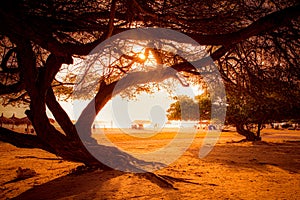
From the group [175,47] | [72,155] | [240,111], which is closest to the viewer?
[72,155]

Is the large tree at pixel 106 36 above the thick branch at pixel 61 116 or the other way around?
above

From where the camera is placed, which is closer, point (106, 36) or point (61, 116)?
point (106, 36)

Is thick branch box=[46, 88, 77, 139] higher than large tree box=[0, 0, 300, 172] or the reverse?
the reverse

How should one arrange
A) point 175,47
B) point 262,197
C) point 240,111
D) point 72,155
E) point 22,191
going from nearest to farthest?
point 262,197, point 22,191, point 72,155, point 175,47, point 240,111

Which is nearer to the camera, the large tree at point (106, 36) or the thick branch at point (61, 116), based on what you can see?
the large tree at point (106, 36)

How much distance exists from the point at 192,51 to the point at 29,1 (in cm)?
451

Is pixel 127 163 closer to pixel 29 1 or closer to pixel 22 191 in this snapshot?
pixel 22 191

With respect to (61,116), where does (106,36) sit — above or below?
above

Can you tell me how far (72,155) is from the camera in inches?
207

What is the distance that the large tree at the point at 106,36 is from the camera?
3.52m

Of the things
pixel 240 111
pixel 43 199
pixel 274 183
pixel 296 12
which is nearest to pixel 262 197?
pixel 274 183

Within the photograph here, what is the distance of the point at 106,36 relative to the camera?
11.6 feet

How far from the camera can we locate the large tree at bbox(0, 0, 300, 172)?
3521 mm

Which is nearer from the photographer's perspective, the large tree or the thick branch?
the large tree
